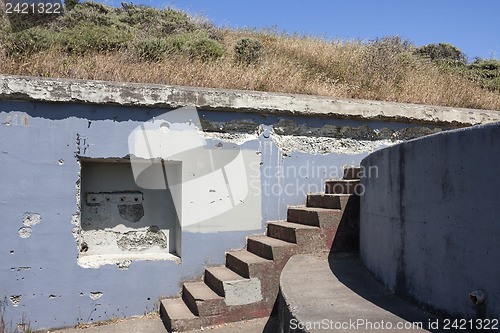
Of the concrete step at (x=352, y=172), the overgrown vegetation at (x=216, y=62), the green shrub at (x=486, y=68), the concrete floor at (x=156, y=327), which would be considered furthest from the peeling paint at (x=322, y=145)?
the green shrub at (x=486, y=68)

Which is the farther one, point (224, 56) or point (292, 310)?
point (224, 56)

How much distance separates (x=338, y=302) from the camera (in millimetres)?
2926

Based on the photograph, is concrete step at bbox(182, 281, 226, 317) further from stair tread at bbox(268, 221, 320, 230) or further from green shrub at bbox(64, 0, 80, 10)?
green shrub at bbox(64, 0, 80, 10)

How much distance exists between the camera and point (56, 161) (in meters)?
4.36

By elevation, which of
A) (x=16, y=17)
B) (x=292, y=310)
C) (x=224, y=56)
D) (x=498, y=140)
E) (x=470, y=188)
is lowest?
(x=292, y=310)

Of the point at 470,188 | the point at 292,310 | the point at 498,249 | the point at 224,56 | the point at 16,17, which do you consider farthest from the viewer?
the point at 16,17

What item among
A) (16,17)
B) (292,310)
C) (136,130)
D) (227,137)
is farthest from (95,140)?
(16,17)

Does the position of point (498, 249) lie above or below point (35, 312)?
above

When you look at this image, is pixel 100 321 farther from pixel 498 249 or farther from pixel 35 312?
pixel 498 249

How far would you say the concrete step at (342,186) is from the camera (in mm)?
4668

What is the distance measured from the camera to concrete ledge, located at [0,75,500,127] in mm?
4297

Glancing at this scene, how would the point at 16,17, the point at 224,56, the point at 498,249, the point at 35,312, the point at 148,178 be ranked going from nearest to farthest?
1. the point at 498,249
2. the point at 35,312
3. the point at 148,178
4. the point at 224,56
5. the point at 16,17

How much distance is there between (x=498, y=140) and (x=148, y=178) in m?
3.93

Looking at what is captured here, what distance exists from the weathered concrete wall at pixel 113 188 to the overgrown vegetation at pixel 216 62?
24.1 inches
